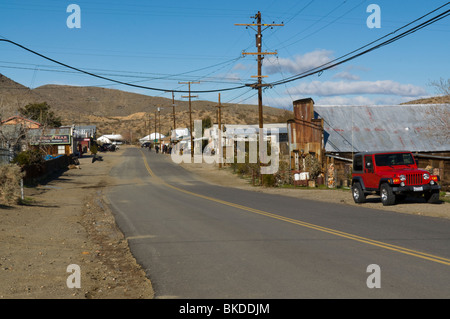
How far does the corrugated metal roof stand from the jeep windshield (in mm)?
17042

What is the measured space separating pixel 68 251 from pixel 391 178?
13.2 metres

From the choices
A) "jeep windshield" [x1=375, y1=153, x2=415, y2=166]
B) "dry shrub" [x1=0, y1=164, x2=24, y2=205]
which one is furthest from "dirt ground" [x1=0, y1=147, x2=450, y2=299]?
"jeep windshield" [x1=375, y1=153, x2=415, y2=166]

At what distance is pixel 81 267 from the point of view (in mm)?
10227

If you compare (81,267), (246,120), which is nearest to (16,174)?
(81,267)

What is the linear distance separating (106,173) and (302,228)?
43.7m

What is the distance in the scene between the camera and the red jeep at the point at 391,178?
19.8m

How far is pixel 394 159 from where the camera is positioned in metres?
21.1

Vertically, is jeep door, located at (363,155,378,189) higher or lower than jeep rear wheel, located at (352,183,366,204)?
higher

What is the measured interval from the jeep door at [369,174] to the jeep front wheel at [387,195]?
1.57 feet

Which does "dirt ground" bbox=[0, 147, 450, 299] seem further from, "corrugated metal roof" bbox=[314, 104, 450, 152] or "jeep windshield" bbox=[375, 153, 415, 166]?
"corrugated metal roof" bbox=[314, 104, 450, 152]

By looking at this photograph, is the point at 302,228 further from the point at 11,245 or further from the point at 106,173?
the point at 106,173

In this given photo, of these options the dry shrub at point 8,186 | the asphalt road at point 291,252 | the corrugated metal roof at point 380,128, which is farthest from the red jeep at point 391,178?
the corrugated metal roof at point 380,128

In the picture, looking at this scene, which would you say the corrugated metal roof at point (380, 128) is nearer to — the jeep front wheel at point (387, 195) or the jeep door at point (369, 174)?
the jeep door at point (369, 174)

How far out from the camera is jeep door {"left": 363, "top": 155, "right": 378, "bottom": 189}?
→ 21.1m
